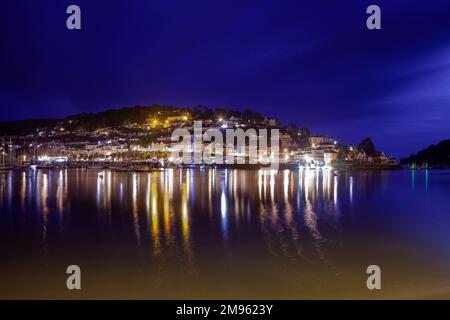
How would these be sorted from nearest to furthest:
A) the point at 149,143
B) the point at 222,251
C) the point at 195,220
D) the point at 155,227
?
1. the point at 222,251
2. the point at 155,227
3. the point at 195,220
4. the point at 149,143

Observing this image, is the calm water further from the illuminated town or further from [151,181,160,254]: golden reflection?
the illuminated town

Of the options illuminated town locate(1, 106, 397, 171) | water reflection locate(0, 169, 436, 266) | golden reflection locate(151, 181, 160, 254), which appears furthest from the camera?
illuminated town locate(1, 106, 397, 171)

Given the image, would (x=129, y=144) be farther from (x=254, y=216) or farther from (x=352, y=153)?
(x=254, y=216)

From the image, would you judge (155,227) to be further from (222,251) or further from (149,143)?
(149,143)

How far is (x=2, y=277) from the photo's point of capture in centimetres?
676

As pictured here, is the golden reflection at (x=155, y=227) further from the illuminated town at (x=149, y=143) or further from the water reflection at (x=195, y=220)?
the illuminated town at (x=149, y=143)

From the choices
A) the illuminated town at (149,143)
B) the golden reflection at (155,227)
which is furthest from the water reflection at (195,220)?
the illuminated town at (149,143)

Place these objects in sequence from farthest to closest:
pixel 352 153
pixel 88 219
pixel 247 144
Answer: pixel 247 144 → pixel 352 153 → pixel 88 219

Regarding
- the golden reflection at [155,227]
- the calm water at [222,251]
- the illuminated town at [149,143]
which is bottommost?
the calm water at [222,251]

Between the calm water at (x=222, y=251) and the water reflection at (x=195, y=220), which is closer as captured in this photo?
the calm water at (x=222, y=251)

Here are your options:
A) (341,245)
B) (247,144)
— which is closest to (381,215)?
(341,245)

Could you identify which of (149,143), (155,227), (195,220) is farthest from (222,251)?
(149,143)

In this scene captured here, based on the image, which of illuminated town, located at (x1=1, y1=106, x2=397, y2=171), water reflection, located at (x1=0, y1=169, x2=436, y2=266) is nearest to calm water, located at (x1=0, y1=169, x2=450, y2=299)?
water reflection, located at (x1=0, y1=169, x2=436, y2=266)
